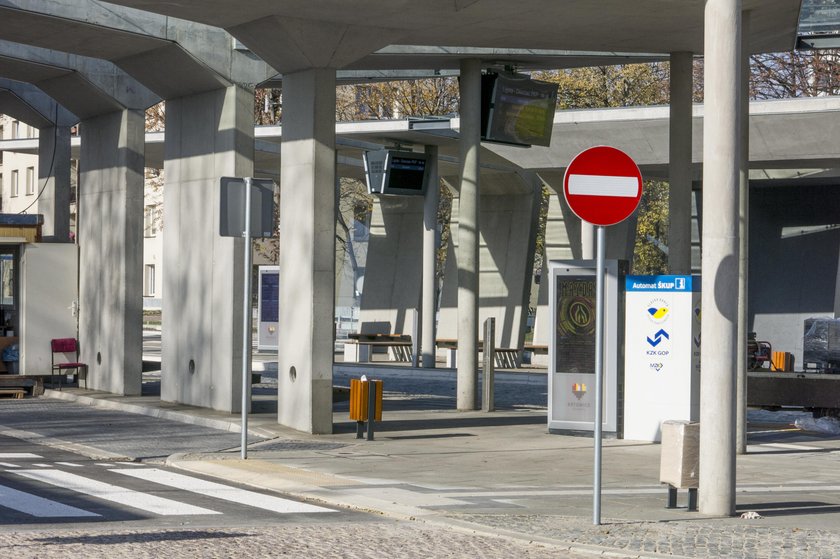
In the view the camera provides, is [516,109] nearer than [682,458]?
No

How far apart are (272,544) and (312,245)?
8.21 metres

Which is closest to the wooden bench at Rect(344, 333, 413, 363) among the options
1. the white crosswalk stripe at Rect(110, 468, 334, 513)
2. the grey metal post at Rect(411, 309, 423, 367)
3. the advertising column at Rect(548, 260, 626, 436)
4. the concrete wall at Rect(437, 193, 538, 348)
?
the concrete wall at Rect(437, 193, 538, 348)

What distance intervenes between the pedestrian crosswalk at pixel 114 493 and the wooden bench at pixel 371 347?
920 inches

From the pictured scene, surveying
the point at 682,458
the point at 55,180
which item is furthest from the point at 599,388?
the point at 55,180

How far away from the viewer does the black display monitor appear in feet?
69.7

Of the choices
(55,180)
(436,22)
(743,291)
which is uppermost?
→ (436,22)

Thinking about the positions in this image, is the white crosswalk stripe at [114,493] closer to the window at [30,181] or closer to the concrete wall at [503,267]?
the concrete wall at [503,267]

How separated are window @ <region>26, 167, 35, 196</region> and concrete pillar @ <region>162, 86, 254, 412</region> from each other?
2442 inches

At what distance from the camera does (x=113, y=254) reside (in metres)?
22.6

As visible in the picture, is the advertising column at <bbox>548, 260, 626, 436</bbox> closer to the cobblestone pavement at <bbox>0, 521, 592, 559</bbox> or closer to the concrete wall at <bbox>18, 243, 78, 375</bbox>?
the cobblestone pavement at <bbox>0, 521, 592, 559</bbox>

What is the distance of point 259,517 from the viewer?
1016cm

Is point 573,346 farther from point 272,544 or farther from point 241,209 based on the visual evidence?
point 272,544

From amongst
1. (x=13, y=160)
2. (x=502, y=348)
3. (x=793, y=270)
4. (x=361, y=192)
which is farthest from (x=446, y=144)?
(x=13, y=160)

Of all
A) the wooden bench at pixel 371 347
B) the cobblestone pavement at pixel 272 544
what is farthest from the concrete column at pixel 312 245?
the wooden bench at pixel 371 347
